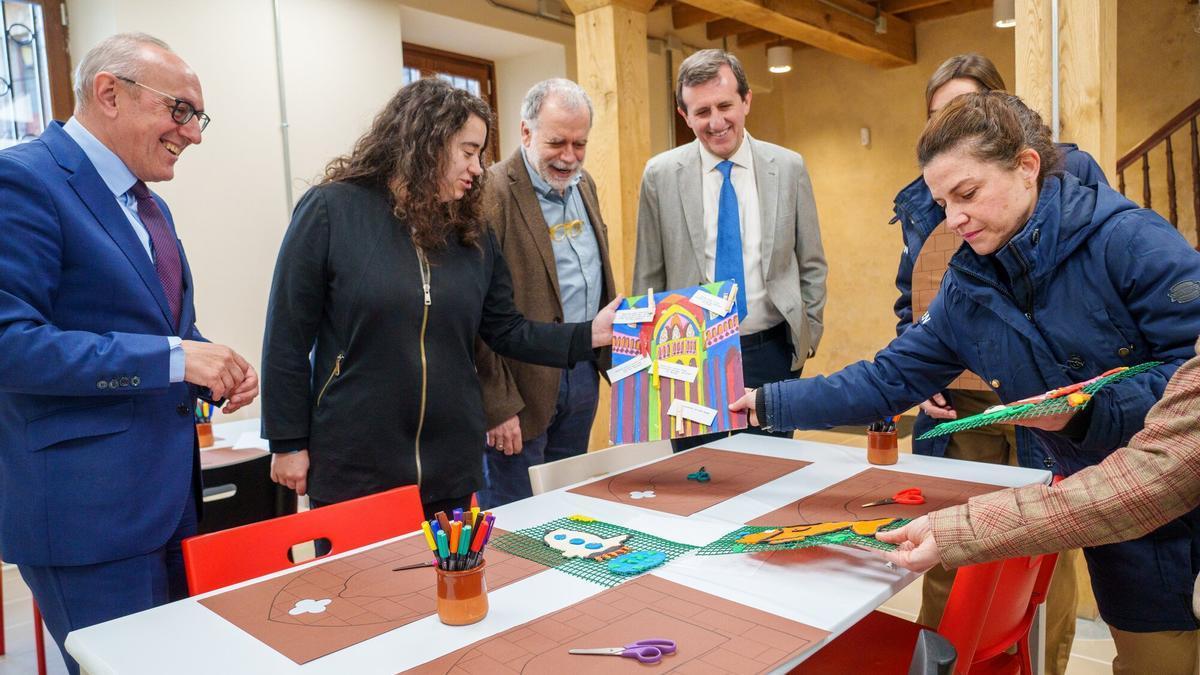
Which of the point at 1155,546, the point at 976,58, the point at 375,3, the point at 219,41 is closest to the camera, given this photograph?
the point at 1155,546

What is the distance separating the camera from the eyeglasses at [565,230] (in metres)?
2.92

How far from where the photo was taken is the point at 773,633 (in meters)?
1.25

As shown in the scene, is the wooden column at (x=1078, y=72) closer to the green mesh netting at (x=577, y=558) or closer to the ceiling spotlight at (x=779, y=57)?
the green mesh netting at (x=577, y=558)

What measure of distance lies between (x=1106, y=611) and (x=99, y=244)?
2117 mm

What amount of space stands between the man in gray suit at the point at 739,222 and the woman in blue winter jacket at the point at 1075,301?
1.05 metres

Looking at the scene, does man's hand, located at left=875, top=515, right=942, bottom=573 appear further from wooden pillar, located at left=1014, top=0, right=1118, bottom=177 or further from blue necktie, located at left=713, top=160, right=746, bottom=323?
wooden pillar, located at left=1014, top=0, right=1118, bottom=177

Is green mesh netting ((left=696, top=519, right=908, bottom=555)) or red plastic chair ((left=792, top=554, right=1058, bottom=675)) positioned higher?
green mesh netting ((left=696, top=519, right=908, bottom=555))

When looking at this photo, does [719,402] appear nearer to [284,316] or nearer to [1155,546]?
[1155,546]

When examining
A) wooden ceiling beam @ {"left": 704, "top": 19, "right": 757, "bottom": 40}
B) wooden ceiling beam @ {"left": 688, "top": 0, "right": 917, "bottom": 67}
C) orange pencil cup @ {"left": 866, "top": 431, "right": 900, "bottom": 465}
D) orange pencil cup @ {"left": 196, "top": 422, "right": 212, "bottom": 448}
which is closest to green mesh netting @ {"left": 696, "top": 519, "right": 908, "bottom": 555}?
orange pencil cup @ {"left": 866, "top": 431, "right": 900, "bottom": 465}

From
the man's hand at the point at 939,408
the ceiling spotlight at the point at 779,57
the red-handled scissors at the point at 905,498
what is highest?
the ceiling spotlight at the point at 779,57

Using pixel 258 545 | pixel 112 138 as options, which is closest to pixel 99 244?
pixel 112 138

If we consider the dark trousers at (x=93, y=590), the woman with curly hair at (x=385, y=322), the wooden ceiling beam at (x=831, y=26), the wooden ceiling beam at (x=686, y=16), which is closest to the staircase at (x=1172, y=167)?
the wooden ceiling beam at (x=831, y=26)

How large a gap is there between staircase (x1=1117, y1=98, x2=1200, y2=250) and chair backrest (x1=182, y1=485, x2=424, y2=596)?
639 centimetres

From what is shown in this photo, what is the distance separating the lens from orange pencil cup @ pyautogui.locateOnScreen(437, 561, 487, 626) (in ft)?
4.30
